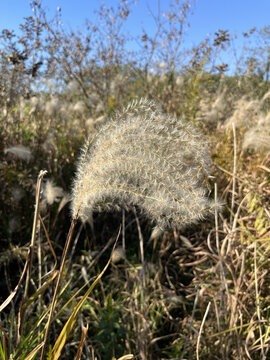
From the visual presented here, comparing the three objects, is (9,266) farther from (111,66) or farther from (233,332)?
(111,66)

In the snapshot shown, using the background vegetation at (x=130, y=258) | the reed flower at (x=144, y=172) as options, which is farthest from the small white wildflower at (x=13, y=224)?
the reed flower at (x=144, y=172)

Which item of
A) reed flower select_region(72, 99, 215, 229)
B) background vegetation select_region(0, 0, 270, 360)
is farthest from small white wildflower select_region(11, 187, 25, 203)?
reed flower select_region(72, 99, 215, 229)

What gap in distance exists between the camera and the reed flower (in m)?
0.85

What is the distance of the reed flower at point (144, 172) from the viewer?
847 mm

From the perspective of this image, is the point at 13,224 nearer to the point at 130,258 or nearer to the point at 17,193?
the point at 17,193

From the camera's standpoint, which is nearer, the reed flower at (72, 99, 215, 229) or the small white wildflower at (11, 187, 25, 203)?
the reed flower at (72, 99, 215, 229)

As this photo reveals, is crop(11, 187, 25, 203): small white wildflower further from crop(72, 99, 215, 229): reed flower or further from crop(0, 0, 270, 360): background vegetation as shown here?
crop(72, 99, 215, 229): reed flower

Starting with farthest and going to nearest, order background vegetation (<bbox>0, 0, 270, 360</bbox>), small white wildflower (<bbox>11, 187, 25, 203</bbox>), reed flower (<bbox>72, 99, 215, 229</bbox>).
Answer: small white wildflower (<bbox>11, 187, 25, 203</bbox>) → background vegetation (<bbox>0, 0, 270, 360</bbox>) → reed flower (<bbox>72, 99, 215, 229</bbox>)

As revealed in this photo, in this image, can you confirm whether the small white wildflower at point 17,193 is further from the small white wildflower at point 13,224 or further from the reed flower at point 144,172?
the reed flower at point 144,172

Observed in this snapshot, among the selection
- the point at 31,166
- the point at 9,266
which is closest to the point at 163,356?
the point at 9,266

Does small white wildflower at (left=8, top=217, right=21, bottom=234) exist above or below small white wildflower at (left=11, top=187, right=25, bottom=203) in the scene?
below

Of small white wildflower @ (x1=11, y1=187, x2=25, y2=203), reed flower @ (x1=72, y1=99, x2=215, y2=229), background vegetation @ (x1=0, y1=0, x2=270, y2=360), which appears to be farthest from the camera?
small white wildflower @ (x1=11, y1=187, x2=25, y2=203)

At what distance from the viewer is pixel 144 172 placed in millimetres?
866

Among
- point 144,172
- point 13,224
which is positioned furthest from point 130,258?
point 144,172
